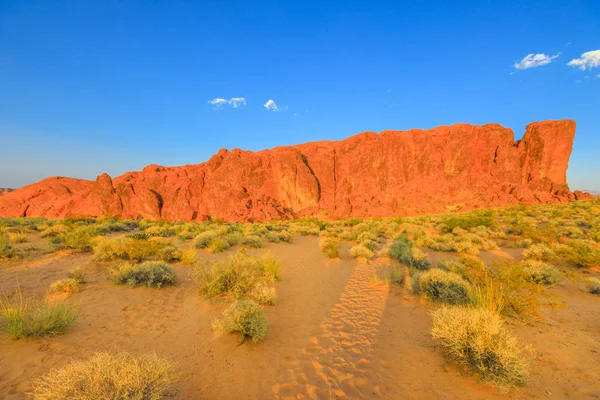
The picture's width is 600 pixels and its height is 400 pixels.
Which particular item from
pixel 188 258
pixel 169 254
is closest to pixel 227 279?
pixel 188 258

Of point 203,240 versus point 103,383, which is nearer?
point 103,383

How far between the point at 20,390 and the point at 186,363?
1.79m

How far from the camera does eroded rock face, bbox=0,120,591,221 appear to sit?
44.4 m

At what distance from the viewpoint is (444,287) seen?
20.2 ft

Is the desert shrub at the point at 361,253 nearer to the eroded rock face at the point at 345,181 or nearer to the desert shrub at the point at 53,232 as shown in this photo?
the desert shrub at the point at 53,232

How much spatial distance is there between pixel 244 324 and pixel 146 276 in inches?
154

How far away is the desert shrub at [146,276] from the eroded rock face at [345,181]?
36.7 m

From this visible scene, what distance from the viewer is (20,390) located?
114 inches

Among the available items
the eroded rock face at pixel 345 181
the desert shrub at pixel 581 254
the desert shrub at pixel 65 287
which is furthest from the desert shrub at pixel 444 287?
the eroded rock face at pixel 345 181

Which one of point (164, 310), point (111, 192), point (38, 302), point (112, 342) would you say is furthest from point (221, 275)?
point (111, 192)

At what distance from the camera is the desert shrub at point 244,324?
4.43 metres

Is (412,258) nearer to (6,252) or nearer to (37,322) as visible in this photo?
(37,322)

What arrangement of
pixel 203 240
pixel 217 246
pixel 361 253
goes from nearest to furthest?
pixel 217 246
pixel 361 253
pixel 203 240

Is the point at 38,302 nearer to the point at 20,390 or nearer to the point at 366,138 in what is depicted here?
the point at 20,390
